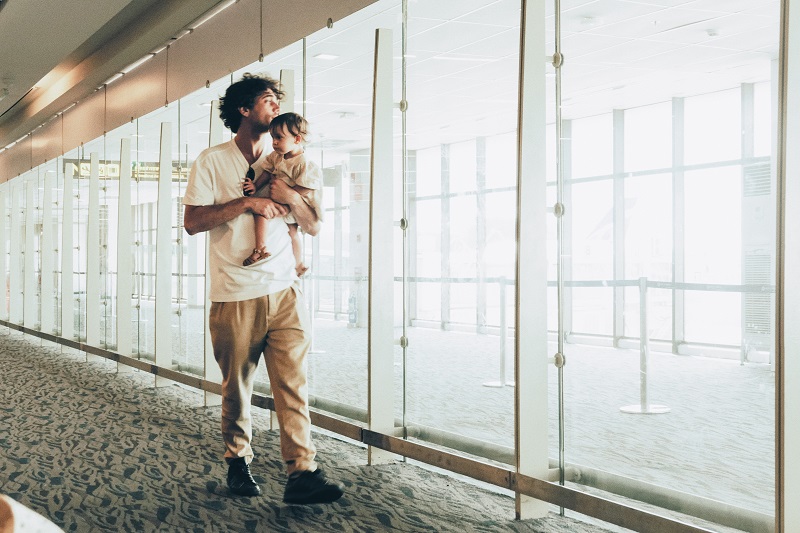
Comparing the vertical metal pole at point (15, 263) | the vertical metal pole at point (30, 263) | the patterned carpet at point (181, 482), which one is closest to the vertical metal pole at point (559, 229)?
the patterned carpet at point (181, 482)

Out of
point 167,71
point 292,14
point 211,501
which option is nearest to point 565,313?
point 211,501

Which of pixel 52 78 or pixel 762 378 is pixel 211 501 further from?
pixel 52 78

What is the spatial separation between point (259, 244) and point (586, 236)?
4.84ft

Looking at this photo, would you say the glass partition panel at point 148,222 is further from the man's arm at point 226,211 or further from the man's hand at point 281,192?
the man's hand at point 281,192

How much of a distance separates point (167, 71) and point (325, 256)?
339 centimetres

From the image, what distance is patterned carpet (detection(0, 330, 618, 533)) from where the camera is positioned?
12.1ft

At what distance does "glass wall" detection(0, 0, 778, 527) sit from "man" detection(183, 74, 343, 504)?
3.55 ft

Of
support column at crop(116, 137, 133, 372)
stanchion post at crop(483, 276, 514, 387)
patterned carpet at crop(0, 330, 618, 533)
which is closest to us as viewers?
patterned carpet at crop(0, 330, 618, 533)

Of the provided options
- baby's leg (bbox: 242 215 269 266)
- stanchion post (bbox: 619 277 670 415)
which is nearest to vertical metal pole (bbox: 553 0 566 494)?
stanchion post (bbox: 619 277 670 415)

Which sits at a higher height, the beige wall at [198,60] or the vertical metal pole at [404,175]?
the beige wall at [198,60]

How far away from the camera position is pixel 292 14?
5895 millimetres

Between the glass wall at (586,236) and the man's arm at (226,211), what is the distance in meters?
1.15

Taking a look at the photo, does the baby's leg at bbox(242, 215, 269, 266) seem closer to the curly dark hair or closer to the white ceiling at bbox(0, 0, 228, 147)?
the curly dark hair

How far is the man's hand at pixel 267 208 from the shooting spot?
12.6 feet
